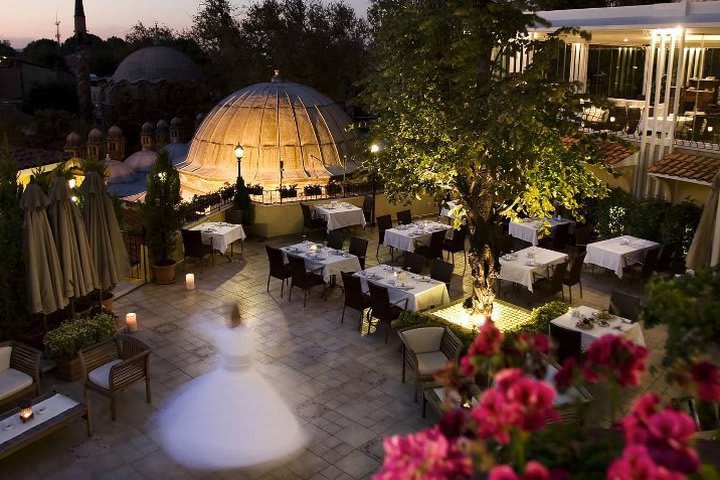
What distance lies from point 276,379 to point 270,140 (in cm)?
1588

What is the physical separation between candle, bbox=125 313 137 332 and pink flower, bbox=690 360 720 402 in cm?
1067

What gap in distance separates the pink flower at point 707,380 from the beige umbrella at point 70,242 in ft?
31.2

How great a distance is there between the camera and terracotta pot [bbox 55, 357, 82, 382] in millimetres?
10398

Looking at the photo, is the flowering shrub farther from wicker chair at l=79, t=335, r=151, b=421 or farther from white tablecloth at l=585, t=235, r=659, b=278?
white tablecloth at l=585, t=235, r=659, b=278

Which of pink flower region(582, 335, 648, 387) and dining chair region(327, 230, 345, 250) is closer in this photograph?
pink flower region(582, 335, 648, 387)

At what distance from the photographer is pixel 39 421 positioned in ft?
27.3

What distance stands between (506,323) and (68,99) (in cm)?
5265

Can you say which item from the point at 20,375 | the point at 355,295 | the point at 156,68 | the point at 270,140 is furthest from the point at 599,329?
the point at 156,68

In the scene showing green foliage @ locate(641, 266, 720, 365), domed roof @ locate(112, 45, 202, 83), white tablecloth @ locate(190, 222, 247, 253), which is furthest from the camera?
domed roof @ locate(112, 45, 202, 83)

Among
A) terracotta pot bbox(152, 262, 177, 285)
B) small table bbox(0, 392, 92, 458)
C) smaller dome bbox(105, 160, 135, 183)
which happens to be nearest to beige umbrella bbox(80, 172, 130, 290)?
small table bbox(0, 392, 92, 458)

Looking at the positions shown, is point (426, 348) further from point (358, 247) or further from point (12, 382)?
point (12, 382)

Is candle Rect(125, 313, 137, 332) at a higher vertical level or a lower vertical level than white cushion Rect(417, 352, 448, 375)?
lower

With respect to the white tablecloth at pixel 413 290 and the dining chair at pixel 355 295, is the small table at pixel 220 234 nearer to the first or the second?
the white tablecloth at pixel 413 290

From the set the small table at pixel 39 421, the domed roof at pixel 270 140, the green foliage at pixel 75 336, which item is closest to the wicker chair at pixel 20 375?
the small table at pixel 39 421
